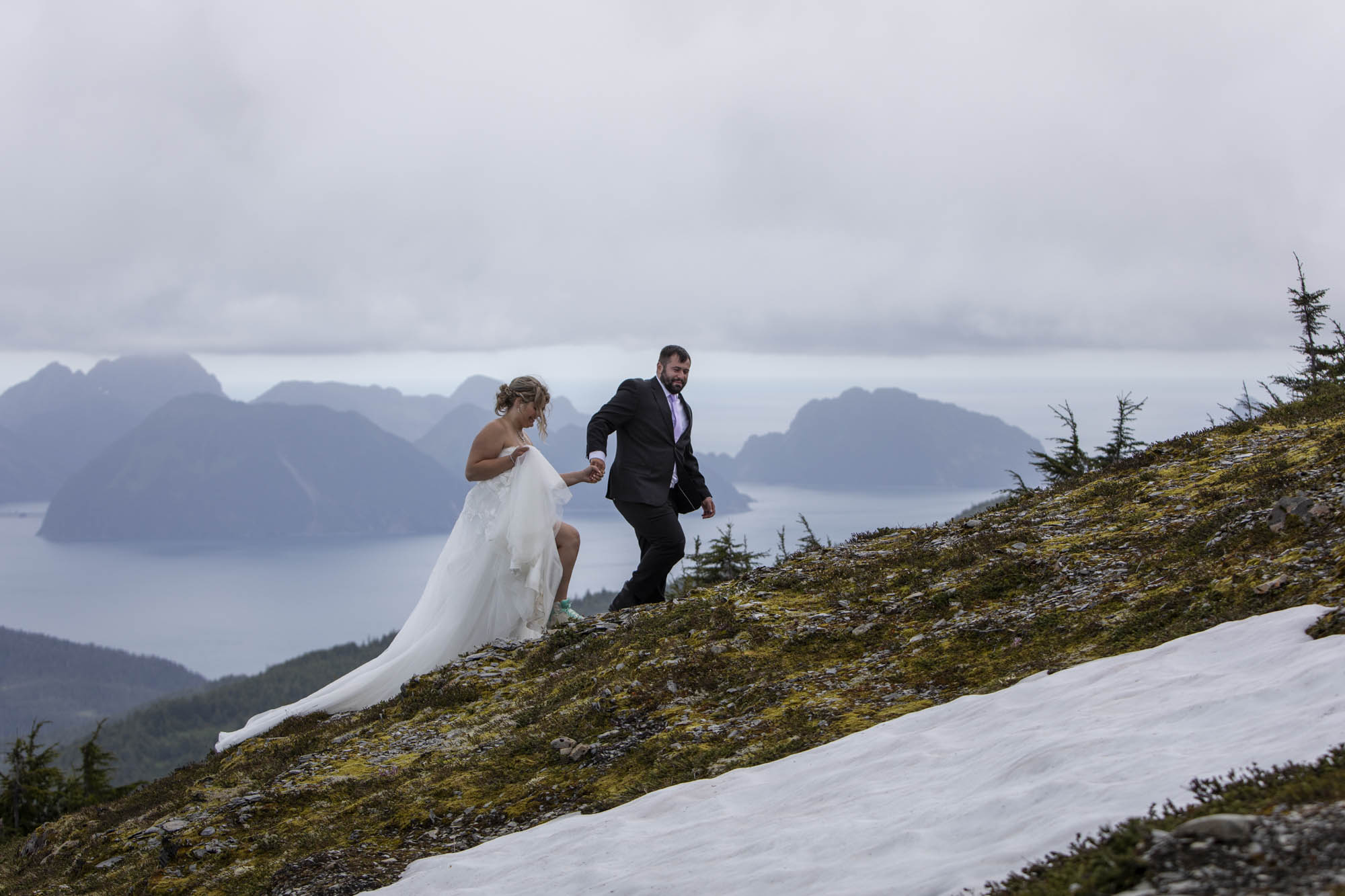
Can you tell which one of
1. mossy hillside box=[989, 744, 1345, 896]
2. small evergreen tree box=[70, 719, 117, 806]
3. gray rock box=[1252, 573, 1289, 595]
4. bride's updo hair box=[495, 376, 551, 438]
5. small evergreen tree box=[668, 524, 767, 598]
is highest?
bride's updo hair box=[495, 376, 551, 438]

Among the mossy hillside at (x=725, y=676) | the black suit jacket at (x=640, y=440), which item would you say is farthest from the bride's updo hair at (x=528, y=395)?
the mossy hillside at (x=725, y=676)

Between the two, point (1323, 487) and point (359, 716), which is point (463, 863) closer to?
A: point (359, 716)

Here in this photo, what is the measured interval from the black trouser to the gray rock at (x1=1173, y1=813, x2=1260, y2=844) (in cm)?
881

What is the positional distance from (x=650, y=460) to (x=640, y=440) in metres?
0.30

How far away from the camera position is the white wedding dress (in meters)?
12.3

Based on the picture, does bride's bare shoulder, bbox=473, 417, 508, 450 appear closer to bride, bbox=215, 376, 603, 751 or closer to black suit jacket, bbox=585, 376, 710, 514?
bride, bbox=215, 376, 603, 751

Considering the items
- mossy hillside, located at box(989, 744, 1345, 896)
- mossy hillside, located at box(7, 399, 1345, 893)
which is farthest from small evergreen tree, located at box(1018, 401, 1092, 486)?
mossy hillside, located at box(989, 744, 1345, 896)

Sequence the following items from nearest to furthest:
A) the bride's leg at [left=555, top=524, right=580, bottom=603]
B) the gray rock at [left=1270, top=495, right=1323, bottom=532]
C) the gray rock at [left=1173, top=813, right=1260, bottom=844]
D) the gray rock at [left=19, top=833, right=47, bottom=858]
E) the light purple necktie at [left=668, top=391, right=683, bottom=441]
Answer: the gray rock at [left=1173, top=813, right=1260, bottom=844]
the gray rock at [left=1270, top=495, right=1323, bottom=532]
the gray rock at [left=19, top=833, right=47, bottom=858]
the light purple necktie at [left=668, top=391, right=683, bottom=441]
the bride's leg at [left=555, top=524, right=580, bottom=603]

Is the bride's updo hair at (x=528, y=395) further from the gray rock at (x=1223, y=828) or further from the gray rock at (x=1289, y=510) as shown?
the gray rock at (x=1223, y=828)

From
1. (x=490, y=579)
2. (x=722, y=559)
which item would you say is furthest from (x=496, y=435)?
(x=722, y=559)

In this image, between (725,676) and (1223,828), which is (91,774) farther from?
(1223,828)

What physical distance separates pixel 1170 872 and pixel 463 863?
179 inches

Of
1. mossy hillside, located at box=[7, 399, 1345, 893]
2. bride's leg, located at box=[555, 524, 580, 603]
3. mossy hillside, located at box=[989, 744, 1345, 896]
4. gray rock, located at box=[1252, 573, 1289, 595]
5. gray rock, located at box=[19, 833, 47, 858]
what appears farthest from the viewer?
bride's leg, located at box=[555, 524, 580, 603]

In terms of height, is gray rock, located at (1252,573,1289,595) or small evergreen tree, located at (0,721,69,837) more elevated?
gray rock, located at (1252,573,1289,595)
